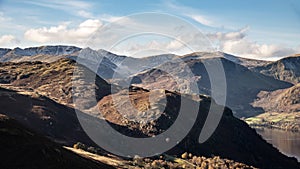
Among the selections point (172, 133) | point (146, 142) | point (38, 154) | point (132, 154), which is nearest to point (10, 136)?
point (38, 154)

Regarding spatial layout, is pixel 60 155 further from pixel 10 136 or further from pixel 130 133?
pixel 130 133

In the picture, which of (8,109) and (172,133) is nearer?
(8,109)

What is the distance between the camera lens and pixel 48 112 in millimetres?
164875

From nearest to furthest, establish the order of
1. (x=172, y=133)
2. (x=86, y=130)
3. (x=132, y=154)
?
(x=132, y=154)
(x=86, y=130)
(x=172, y=133)

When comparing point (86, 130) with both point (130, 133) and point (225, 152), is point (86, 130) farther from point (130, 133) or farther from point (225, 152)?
point (225, 152)

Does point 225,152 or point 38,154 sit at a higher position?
point 38,154

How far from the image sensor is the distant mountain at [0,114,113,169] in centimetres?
6468

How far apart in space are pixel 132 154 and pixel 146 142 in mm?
24935

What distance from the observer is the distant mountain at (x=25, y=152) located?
2546 inches

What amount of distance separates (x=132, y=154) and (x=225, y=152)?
2787 inches

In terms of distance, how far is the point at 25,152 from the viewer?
2712 inches

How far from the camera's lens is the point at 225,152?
650ft

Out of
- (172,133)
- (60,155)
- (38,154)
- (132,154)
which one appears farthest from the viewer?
(172,133)

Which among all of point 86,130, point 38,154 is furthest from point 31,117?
point 38,154
